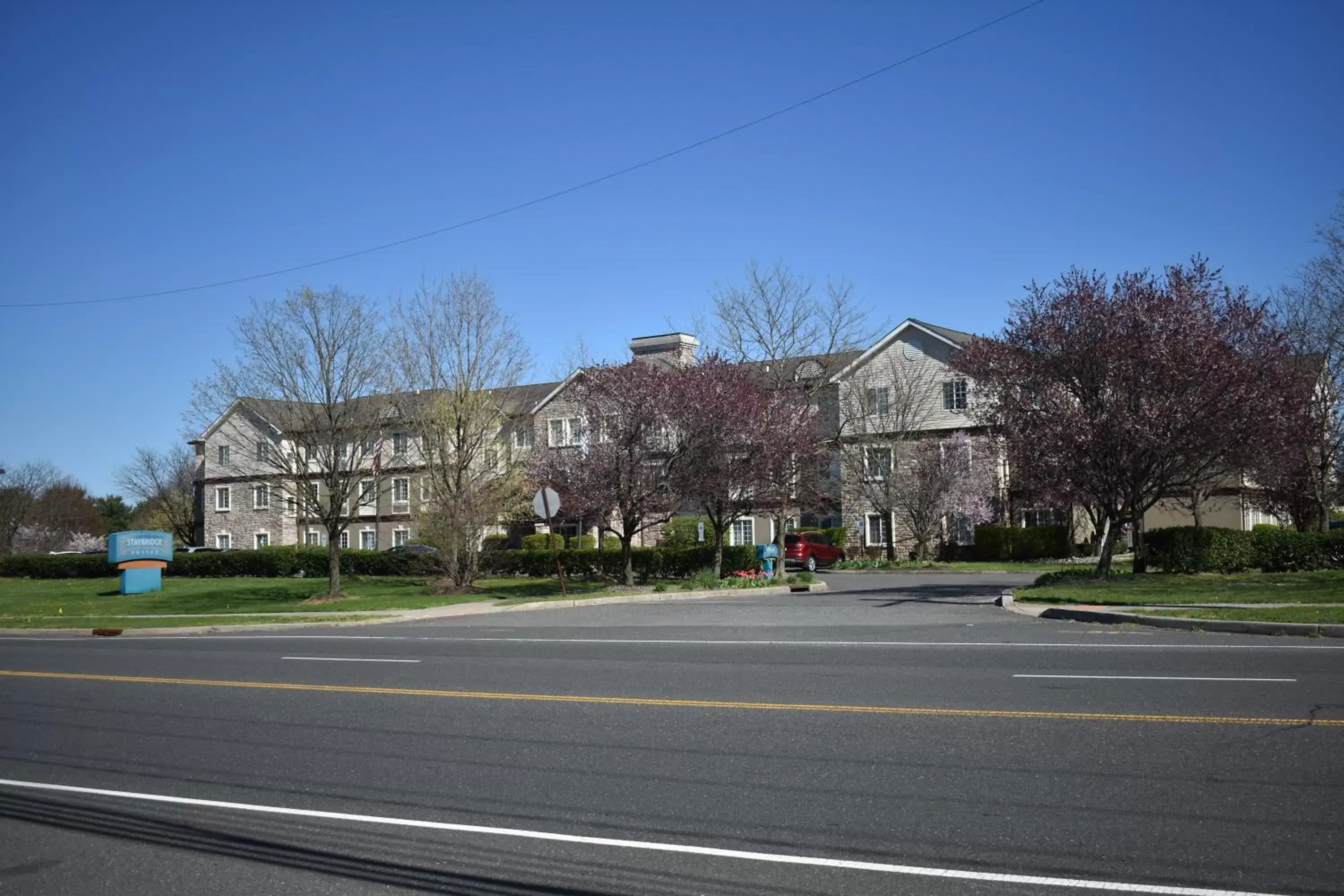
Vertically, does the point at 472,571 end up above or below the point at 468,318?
below

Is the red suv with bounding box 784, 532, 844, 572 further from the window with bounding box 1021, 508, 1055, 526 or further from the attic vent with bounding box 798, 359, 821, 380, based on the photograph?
the window with bounding box 1021, 508, 1055, 526

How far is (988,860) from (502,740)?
455cm

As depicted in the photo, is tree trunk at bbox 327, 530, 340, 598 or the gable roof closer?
tree trunk at bbox 327, 530, 340, 598

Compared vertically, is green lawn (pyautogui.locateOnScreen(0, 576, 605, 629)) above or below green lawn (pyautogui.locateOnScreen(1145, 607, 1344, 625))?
below

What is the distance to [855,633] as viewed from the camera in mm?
17078

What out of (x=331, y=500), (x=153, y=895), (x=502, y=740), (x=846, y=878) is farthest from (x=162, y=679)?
(x=331, y=500)

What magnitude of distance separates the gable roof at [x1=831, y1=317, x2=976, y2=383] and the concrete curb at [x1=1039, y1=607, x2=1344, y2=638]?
30.4 m

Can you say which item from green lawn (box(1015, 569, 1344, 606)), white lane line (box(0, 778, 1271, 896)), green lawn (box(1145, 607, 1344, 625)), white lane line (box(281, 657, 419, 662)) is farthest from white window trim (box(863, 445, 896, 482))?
white lane line (box(0, 778, 1271, 896))

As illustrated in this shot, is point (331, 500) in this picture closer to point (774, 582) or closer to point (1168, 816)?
point (774, 582)

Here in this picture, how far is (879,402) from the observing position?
48594 millimetres

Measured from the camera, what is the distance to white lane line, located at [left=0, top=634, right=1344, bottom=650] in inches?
539

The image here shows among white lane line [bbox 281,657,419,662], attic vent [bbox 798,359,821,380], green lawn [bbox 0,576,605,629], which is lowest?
green lawn [bbox 0,576,605,629]

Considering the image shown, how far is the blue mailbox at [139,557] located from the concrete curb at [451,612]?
15.5 meters

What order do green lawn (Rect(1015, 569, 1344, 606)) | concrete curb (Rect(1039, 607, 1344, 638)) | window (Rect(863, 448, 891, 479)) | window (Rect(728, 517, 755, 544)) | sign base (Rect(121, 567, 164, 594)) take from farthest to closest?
1. window (Rect(728, 517, 755, 544))
2. window (Rect(863, 448, 891, 479))
3. sign base (Rect(121, 567, 164, 594))
4. green lawn (Rect(1015, 569, 1344, 606))
5. concrete curb (Rect(1039, 607, 1344, 638))
